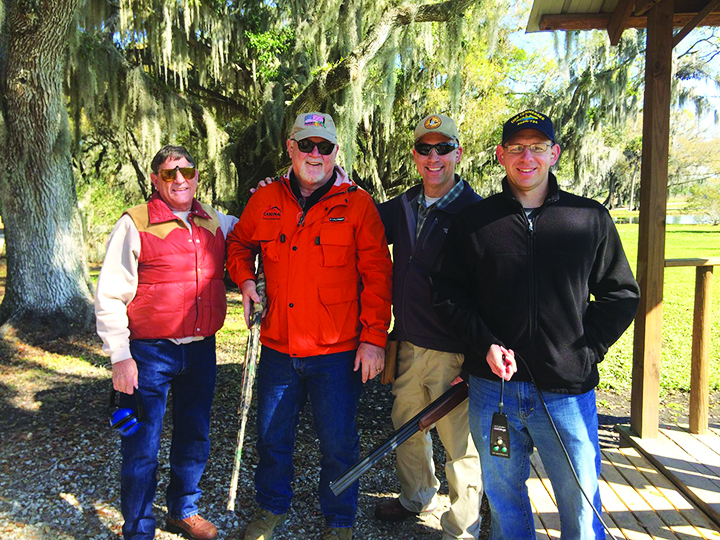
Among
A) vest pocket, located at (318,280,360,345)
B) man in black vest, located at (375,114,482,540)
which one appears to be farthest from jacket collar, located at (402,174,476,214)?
vest pocket, located at (318,280,360,345)

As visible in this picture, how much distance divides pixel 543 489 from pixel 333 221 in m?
2.05

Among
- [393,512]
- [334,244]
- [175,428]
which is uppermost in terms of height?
[334,244]

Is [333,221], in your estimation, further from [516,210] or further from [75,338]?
[75,338]

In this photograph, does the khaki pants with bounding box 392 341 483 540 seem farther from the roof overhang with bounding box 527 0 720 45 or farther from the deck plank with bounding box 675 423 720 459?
the roof overhang with bounding box 527 0 720 45

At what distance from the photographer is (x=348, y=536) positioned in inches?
112

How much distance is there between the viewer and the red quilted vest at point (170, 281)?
2.66m

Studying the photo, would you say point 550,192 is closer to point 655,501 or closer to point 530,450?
point 530,450

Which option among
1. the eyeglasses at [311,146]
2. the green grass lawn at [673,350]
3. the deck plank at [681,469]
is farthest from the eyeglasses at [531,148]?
the green grass lawn at [673,350]

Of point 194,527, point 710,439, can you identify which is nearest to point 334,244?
point 194,527

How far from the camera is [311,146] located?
2781mm

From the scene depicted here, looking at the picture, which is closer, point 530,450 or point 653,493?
point 530,450

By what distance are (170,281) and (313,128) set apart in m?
1.06

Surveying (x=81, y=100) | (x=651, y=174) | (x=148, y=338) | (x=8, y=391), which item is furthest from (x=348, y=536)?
(x=81, y=100)

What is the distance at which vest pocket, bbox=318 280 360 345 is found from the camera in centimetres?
271
